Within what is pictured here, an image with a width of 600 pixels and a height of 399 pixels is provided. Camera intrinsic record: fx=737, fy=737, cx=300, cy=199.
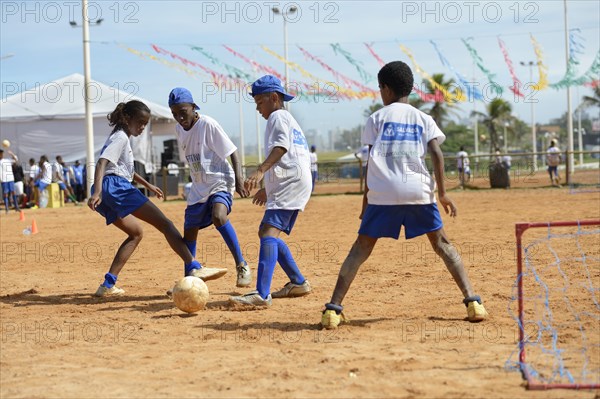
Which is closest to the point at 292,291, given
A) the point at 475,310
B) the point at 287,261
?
the point at 287,261

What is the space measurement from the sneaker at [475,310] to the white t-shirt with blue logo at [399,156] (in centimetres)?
82

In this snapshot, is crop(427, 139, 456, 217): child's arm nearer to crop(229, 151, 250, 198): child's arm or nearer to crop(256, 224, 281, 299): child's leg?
crop(256, 224, 281, 299): child's leg

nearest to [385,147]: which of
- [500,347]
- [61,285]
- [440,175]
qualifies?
[440,175]

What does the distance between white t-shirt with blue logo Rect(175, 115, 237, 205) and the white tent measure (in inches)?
900

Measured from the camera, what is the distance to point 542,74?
3147 cm

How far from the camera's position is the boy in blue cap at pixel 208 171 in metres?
7.20

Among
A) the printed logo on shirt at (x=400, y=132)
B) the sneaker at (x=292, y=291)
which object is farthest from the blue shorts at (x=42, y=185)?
the printed logo on shirt at (x=400, y=132)

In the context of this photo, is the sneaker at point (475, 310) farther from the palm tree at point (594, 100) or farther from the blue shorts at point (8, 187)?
the palm tree at point (594, 100)

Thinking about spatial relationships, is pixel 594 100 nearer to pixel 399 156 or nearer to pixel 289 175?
pixel 289 175

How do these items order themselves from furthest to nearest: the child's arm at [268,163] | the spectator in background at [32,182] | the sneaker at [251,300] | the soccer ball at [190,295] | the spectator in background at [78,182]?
1. the spectator in background at [78,182]
2. the spectator in background at [32,182]
3. the sneaker at [251,300]
4. the soccer ball at [190,295]
5. the child's arm at [268,163]

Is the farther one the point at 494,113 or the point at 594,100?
the point at 494,113

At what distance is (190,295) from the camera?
625cm

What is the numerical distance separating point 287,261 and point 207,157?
1.34m

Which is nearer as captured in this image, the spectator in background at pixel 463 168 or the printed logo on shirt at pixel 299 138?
the printed logo on shirt at pixel 299 138
